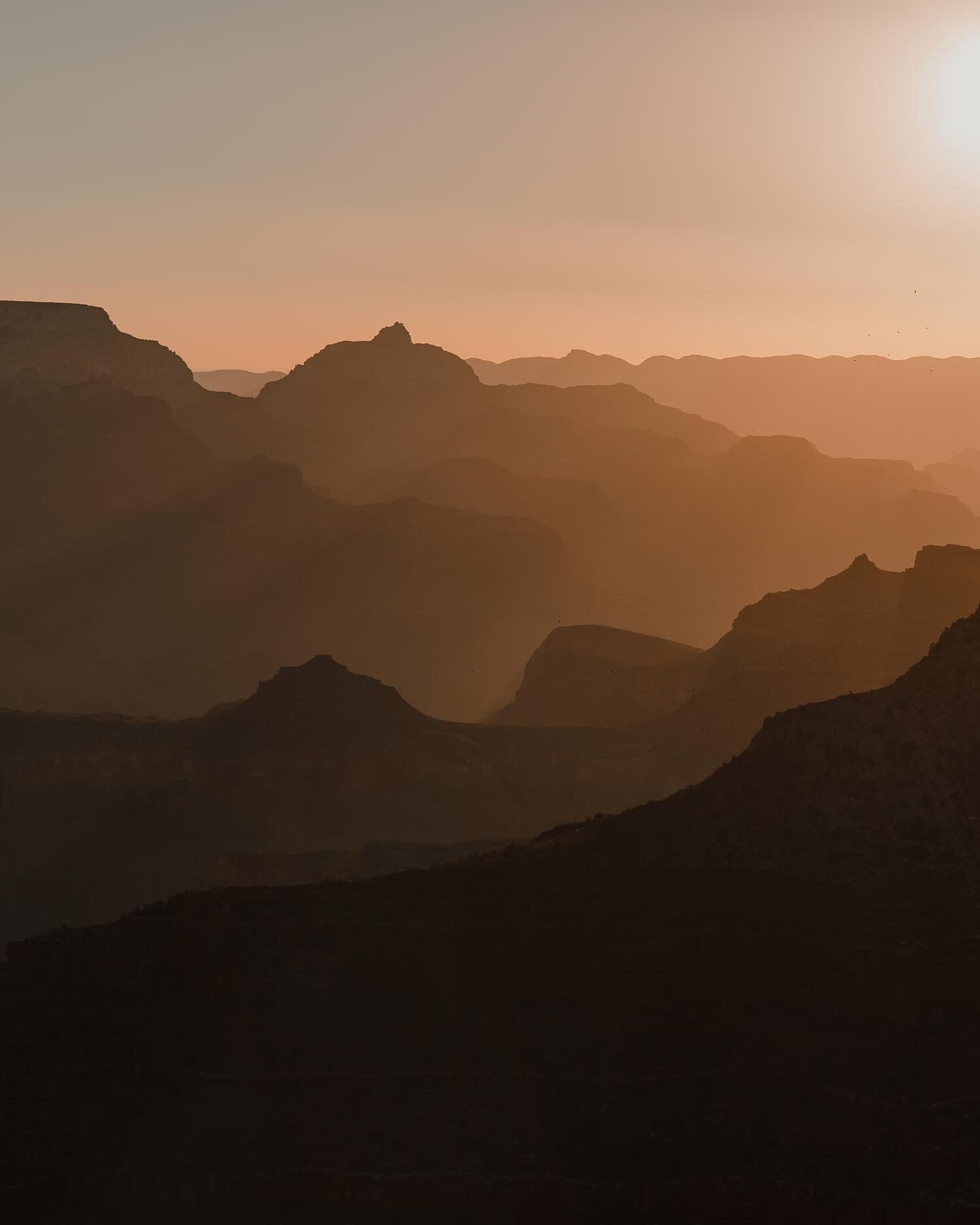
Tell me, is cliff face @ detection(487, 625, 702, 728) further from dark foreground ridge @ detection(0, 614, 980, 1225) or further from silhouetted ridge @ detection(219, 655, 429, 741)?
dark foreground ridge @ detection(0, 614, 980, 1225)

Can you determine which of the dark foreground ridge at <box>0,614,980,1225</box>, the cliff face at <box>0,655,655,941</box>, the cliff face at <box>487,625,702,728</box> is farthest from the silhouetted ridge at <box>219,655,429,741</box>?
the dark foreground ridge at <box>0,614,980,1225</box>

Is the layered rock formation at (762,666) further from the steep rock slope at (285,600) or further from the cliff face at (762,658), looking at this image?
the steep rock slope at (285,600)

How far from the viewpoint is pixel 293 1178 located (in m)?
39.7

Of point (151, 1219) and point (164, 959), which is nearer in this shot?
point (151, 1219)

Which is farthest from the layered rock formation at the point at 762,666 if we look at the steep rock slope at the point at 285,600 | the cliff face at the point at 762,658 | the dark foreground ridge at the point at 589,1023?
the dark foreground ridge at the point at 589,1023

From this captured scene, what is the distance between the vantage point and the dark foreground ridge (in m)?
38.0

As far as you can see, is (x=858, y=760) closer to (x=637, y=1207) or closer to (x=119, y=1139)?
(x=637, y=1207)

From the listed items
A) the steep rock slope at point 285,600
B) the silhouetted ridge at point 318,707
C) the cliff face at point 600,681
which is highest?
the steep rock slope at point 285,600

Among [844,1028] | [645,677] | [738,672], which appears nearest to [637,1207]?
[844,1028]

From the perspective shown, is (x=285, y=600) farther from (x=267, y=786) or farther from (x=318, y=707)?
(x=267, y=786)

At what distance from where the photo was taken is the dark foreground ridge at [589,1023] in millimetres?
38031

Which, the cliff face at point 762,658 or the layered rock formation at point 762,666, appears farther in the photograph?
the cliff face at point 762,658

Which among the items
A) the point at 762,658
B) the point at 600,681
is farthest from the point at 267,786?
the point at 600,681

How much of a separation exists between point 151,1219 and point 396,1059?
23.9ft
